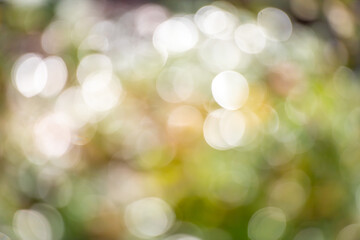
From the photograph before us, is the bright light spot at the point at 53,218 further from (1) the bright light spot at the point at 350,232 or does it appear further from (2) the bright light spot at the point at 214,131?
(1) the bright light spot at the point at 350,232

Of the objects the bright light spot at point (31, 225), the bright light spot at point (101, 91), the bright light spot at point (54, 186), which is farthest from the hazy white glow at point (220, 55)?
the bright light spot at point (31, 225)

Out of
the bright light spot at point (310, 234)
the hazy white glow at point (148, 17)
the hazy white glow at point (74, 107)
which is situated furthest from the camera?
the hazy white glow at point (148, 17)

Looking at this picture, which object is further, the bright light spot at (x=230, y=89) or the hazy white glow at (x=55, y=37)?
the hazy white glow at (x=55, y=37)

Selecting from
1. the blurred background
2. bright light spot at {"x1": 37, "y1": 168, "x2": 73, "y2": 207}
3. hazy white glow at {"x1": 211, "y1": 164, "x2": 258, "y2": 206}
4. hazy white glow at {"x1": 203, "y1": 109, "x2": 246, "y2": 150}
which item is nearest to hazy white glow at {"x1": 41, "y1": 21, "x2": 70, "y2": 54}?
the blurred background

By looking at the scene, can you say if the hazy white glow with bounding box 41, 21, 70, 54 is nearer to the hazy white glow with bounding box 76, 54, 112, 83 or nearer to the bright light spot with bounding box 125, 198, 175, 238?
the hazy white glow with bounding box 76, 54, 112, 83

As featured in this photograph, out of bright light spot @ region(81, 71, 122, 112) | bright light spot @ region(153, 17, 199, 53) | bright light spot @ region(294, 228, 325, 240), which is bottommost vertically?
bright light spot @ region(294, 228, 325, 240)

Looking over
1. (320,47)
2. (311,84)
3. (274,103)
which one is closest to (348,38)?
(320,47)
